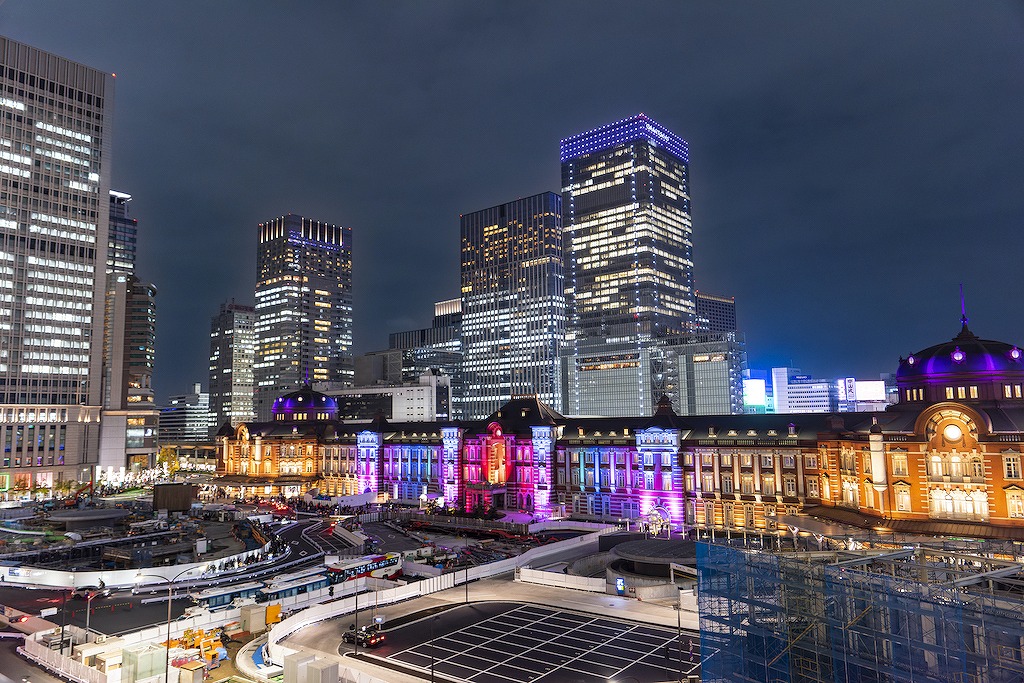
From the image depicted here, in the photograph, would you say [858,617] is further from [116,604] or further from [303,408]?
[303,408]

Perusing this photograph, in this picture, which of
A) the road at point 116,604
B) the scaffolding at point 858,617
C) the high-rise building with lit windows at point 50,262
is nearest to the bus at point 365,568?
the road at point 116,604

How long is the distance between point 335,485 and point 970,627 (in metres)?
132

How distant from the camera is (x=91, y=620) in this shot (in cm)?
5803

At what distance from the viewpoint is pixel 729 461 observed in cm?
9669

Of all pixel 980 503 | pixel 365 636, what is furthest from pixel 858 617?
pixel 980 503

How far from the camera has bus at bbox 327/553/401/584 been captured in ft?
226

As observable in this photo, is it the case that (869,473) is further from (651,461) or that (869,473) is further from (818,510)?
(651,461)

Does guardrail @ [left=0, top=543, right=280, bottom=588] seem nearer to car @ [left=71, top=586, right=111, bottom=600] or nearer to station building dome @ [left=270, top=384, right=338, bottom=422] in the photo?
car @ [left=71, top=586, right=111, bottom=600]

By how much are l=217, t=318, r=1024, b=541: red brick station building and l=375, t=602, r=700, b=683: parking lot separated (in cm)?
3625

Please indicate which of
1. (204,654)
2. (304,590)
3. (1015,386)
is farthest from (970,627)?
(1015,386)

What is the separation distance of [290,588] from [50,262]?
141 m

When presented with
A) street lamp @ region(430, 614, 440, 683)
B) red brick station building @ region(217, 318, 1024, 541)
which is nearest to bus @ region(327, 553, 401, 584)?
street lamp @ region(430, 614, 440, 683)

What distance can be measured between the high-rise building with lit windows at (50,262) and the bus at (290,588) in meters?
118

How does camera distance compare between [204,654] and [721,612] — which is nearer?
[721,612]
